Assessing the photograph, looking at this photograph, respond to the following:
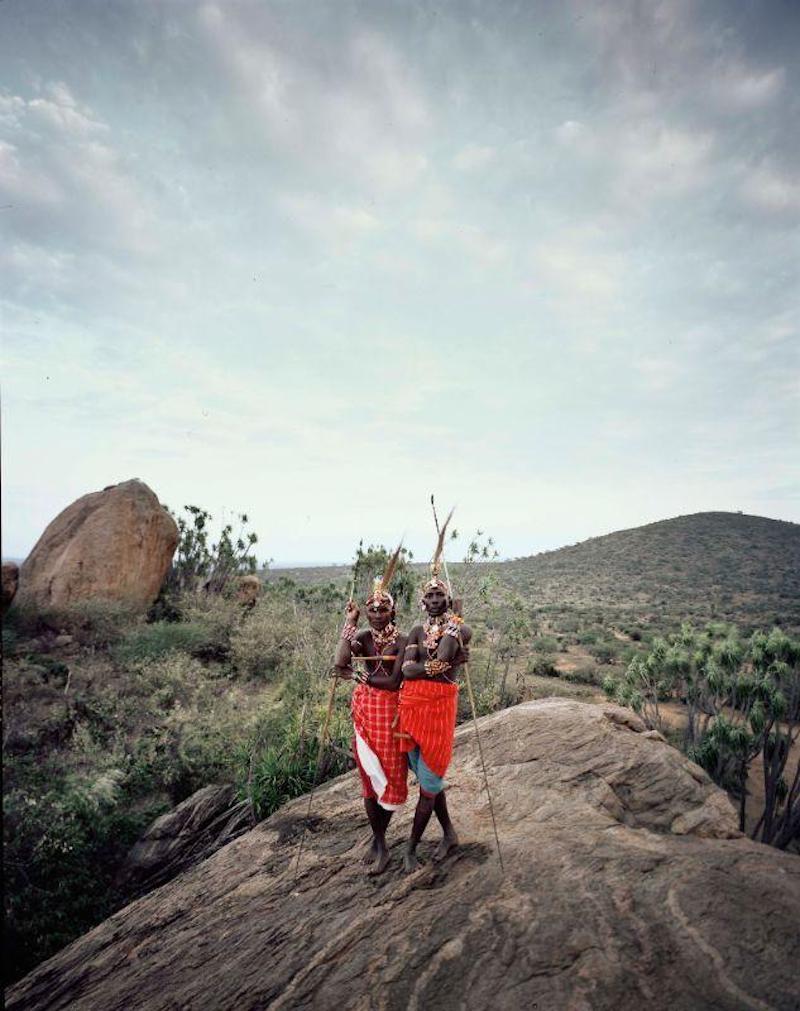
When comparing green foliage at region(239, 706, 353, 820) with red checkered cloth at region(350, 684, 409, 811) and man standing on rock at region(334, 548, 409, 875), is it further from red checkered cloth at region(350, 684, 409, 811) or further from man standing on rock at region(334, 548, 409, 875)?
red checkered cloth at region(350, 684, 409, 811)

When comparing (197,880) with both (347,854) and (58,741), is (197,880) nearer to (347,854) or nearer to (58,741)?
(347,854)

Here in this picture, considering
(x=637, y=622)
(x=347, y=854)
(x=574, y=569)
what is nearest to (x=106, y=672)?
(x=347, y=854)

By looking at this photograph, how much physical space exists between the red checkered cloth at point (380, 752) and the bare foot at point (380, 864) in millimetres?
375

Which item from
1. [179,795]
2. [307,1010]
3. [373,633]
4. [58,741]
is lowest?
[179,795]

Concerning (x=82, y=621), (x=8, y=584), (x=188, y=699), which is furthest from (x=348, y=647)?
(x=8, y=584)

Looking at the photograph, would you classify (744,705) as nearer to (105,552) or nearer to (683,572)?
(105,552)

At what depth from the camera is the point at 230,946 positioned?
157 inches

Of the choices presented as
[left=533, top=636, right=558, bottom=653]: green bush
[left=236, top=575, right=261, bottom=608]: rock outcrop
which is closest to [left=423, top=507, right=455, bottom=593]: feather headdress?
[left=236, top=575, right=261, bottom=608]: rock outcrop

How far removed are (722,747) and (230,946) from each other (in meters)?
11.1

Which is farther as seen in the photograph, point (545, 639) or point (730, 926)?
point (545, 639)

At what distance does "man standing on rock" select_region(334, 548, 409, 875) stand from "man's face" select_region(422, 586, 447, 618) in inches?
15.4

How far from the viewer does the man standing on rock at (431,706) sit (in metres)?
4.29

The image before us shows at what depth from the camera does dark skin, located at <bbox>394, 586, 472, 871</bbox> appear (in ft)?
14.1

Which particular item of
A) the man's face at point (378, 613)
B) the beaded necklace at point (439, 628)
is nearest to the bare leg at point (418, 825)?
the beaded necklace at point (439, 628)
